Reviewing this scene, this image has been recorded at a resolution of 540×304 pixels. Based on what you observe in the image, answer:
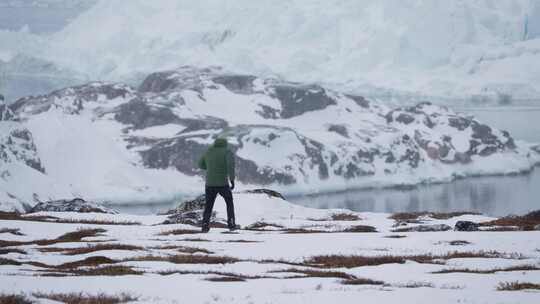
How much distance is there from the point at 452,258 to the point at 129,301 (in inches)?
369

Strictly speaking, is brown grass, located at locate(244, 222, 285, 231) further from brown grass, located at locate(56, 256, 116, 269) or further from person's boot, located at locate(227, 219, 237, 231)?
brown grass, located at locate(56, 256, 116, 269)

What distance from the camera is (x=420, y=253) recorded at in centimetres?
2059

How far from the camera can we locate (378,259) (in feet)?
61.4

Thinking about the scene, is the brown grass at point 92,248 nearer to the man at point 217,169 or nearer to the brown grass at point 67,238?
the brown grass at point 67,238

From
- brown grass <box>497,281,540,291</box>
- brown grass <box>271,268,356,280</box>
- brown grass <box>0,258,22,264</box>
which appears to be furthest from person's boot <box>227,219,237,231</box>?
brown grass <box>497,281,540,291</box>

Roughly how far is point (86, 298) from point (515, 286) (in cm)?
718

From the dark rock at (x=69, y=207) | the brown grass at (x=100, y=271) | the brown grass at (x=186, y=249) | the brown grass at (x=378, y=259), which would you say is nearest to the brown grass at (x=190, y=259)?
the brown grass at (x=186, y=249)

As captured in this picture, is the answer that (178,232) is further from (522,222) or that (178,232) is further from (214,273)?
(522,222)

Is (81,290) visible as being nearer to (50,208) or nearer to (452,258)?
(452,258)

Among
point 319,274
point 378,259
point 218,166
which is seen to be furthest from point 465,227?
point 319,274

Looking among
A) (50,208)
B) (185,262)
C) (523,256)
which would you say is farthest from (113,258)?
(50,208)

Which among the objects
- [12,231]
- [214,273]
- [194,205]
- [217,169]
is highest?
[217,169]

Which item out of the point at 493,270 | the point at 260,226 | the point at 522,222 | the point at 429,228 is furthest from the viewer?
the point at 522,222

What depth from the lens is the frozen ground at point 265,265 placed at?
1324cm
